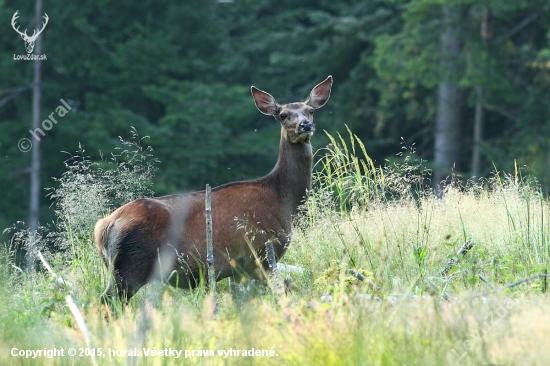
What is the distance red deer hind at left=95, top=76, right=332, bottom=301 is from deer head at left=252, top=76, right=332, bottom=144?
2.2 inches

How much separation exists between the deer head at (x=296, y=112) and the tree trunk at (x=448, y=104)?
11952 millimetres

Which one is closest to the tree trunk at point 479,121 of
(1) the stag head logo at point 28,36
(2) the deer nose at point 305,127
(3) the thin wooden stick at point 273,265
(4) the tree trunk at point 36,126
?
(4) the tree trunk at point 36,126

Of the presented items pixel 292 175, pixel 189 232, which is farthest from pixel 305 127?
pixel 189 232

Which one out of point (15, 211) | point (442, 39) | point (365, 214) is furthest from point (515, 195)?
point (15, 211)

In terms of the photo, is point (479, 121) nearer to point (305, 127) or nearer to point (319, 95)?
point (319, 95)

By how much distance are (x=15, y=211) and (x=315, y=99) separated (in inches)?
534

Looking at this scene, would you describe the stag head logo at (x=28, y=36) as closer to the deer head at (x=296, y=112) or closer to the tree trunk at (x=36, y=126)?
the tree trunk at (x=36, y=126)

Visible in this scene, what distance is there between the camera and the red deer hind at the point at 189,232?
19.5ft

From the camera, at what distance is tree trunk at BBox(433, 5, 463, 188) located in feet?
62.2

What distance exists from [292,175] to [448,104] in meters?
14.7

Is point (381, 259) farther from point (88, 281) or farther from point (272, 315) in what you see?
point (88, 281)

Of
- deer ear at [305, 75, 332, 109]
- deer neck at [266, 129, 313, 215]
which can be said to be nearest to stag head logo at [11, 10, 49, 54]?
deer ear at [305, 75, 332, 109]

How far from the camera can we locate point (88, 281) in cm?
650

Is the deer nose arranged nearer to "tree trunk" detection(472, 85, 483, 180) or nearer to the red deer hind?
the red deer hind
